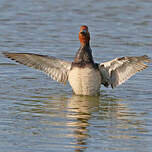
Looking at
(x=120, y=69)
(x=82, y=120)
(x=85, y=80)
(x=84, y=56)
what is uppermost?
(x=84, y=56)

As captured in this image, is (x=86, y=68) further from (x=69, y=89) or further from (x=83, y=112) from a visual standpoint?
(x=69, y=89)

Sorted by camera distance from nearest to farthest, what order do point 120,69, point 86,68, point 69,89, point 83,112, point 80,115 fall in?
point 80,115
point 83,112
point 86,68
point 120,69
point 69,89

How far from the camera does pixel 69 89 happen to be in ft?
39.6

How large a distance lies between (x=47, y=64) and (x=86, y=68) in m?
1.11

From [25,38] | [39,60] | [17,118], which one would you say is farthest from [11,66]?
[17,118]

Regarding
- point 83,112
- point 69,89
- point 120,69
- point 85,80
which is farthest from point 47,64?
point 83,112

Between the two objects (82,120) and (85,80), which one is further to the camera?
(85,80)

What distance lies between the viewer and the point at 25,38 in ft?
53.3

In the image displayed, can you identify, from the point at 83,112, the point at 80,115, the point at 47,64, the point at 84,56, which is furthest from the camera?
the point at 47,64

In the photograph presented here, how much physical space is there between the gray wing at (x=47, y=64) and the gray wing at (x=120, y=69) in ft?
2.42

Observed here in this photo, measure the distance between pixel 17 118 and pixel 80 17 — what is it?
10.6 metres

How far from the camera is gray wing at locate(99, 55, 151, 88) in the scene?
10867 millimetres

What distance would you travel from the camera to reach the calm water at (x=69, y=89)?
315 inches

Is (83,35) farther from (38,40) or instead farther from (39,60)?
(38,40)
